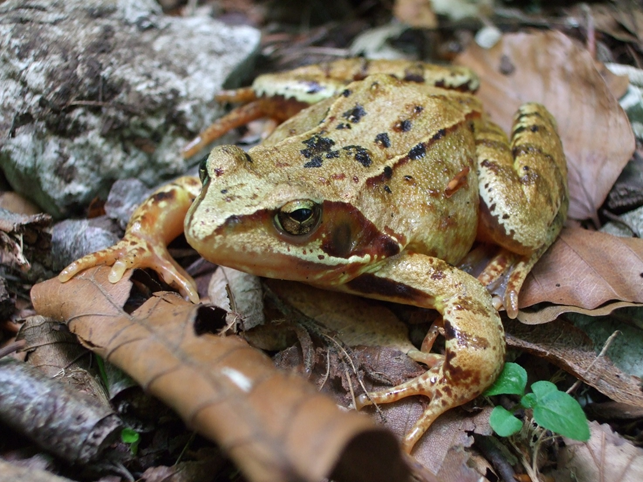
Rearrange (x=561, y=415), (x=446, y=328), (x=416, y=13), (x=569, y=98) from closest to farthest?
1. (x=561, y=415)
2. (x=446, y=328)
3. (x=569, y=98)
4. (x=416, y=13)

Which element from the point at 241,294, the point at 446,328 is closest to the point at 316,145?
the point at 241,294

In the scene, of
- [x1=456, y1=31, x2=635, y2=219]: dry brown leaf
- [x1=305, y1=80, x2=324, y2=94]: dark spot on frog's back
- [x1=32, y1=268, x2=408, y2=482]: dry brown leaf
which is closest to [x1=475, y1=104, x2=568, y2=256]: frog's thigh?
[x1=456, y1=31, x2=635, y2=219]: dry brown leaf

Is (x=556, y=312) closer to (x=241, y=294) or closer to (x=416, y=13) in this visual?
(x=241, y=294)

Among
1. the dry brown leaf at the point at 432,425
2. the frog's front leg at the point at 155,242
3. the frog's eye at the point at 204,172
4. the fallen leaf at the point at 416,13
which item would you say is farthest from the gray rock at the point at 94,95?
the dry brown leaf at the point at 432,425

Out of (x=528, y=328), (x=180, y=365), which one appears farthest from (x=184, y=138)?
(x=528, y=328)

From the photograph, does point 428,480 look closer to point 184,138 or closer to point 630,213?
point 630,213

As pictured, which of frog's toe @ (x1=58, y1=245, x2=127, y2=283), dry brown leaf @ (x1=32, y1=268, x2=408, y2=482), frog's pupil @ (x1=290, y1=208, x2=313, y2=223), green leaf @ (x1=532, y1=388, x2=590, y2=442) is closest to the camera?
dry brown leaf @ (x1=32, y1=268, x2=408, y2=482)

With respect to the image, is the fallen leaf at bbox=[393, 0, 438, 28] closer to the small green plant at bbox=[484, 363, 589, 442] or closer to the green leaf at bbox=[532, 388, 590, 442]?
the small green plant at bbox=[484, 363, 589, 442]
